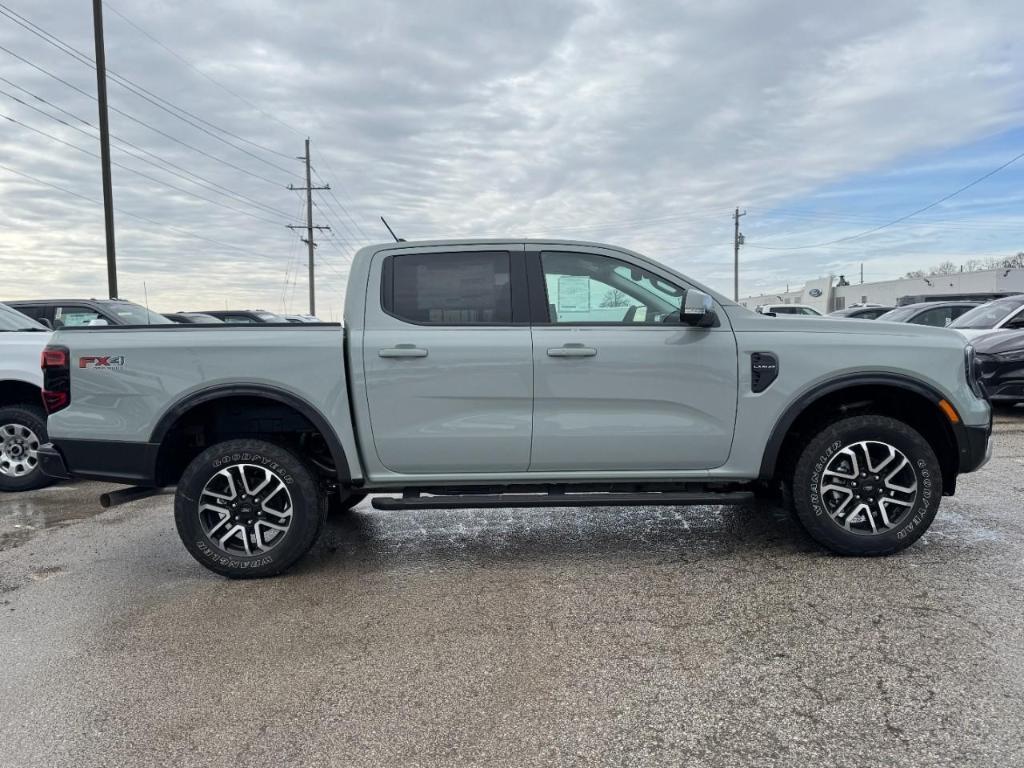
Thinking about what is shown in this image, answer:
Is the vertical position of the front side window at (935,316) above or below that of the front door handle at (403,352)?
above

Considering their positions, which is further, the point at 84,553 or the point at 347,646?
the point at 84,553

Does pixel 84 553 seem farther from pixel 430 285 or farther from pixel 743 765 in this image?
pixel 743 765

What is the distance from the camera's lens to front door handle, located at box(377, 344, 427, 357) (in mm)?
4102

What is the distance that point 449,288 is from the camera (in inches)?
170

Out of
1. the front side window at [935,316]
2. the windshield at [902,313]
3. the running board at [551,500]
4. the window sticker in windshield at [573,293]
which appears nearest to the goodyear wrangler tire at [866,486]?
the running board at [551,500]

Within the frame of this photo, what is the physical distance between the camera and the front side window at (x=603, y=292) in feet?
14.0

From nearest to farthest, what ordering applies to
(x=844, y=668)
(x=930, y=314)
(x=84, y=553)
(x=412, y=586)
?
(x=844, y=668) → (x=412, y=586) → (x=84, y=553) → (x=930, y=314)

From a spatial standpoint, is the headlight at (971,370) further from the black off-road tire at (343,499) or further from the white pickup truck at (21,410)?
the white pickup truck at (21,410)

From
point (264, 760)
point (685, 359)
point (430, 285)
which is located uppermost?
point (430, 285)

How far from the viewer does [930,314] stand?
14.5m

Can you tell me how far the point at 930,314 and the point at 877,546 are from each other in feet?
40.4

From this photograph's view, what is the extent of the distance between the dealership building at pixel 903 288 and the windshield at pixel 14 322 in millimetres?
22763

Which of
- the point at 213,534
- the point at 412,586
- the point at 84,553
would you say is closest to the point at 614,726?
the point at 412,586

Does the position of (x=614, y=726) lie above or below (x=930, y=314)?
below
